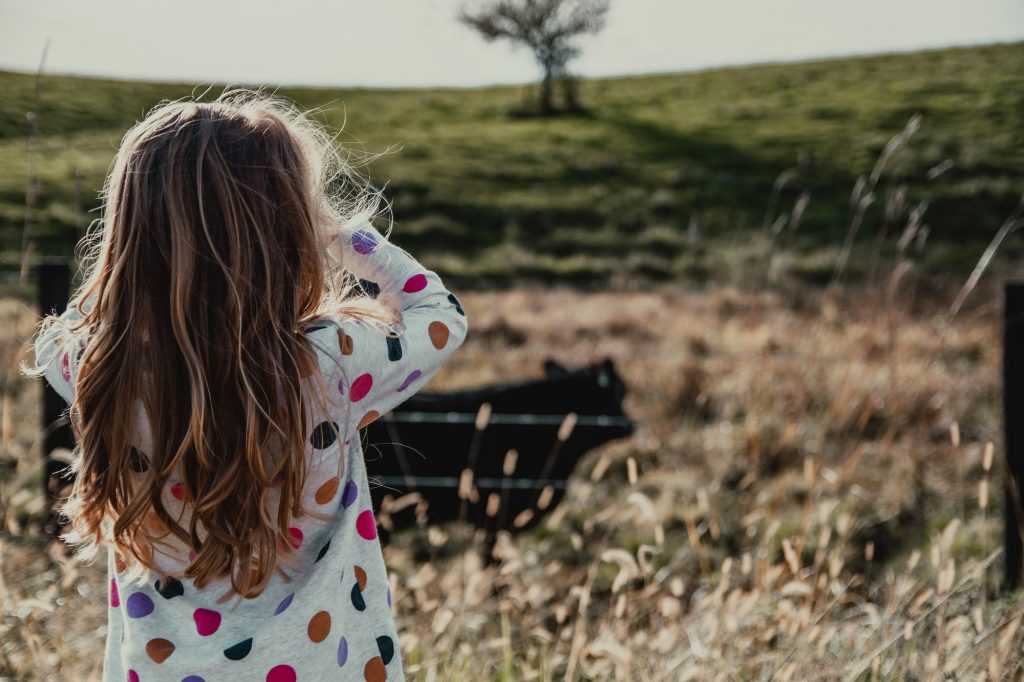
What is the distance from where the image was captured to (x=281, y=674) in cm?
141

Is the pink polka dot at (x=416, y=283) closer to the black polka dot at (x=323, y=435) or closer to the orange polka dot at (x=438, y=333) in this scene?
the orange polka dot at (x=438, y=333)

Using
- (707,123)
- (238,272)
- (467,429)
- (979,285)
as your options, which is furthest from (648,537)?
(707,123)

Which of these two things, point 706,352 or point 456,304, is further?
point 706,352

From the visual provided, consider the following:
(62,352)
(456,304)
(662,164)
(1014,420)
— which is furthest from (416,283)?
(662,164)

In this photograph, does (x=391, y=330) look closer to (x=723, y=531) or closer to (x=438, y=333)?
(x=438, y=333)

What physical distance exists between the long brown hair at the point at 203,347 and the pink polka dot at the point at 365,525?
0.15 metres

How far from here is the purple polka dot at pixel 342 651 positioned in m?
1.47

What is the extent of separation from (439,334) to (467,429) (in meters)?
3.12

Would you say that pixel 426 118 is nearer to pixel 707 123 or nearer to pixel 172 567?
pixel 707 123

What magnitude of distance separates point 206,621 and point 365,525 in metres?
0.29

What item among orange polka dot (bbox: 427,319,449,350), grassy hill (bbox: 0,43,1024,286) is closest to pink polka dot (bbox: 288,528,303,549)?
orange polka dot (bbox: 427,319,449,350)

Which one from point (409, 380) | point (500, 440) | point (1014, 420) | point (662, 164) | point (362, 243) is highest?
point (662, 164)

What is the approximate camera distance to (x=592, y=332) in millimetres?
10477

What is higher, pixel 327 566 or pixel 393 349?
pixel 393 349
